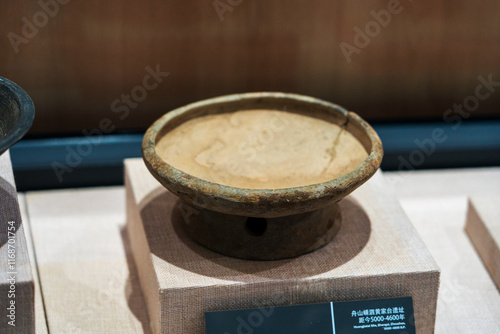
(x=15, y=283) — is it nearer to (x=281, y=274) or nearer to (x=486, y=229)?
(x=281, y=274)

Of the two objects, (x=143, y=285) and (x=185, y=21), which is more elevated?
(x=185, y=21)

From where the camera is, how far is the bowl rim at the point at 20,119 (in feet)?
4.48

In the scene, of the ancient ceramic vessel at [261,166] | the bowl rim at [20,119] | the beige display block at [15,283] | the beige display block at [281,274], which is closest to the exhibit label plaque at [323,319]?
the beige display block at [281,274]

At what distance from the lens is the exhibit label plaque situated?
162 centimetres

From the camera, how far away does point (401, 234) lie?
1.80 meters

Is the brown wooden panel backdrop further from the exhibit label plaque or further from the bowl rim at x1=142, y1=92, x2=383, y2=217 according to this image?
the exhibit label plaque

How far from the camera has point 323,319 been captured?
5.41 ft

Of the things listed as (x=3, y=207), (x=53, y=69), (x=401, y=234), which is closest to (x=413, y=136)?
(x=401, y=234)

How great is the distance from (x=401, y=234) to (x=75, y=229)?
0.90 metres

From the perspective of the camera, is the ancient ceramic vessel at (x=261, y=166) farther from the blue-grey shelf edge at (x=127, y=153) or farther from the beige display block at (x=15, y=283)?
the blue-grey shelf edge at (x=127, y=153)

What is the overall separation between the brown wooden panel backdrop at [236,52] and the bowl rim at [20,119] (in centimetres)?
66

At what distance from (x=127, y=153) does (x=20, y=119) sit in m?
0.88

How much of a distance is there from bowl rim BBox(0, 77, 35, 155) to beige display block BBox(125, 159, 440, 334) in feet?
1.41

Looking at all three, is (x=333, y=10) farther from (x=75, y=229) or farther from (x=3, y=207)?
(x=3, y=207)
